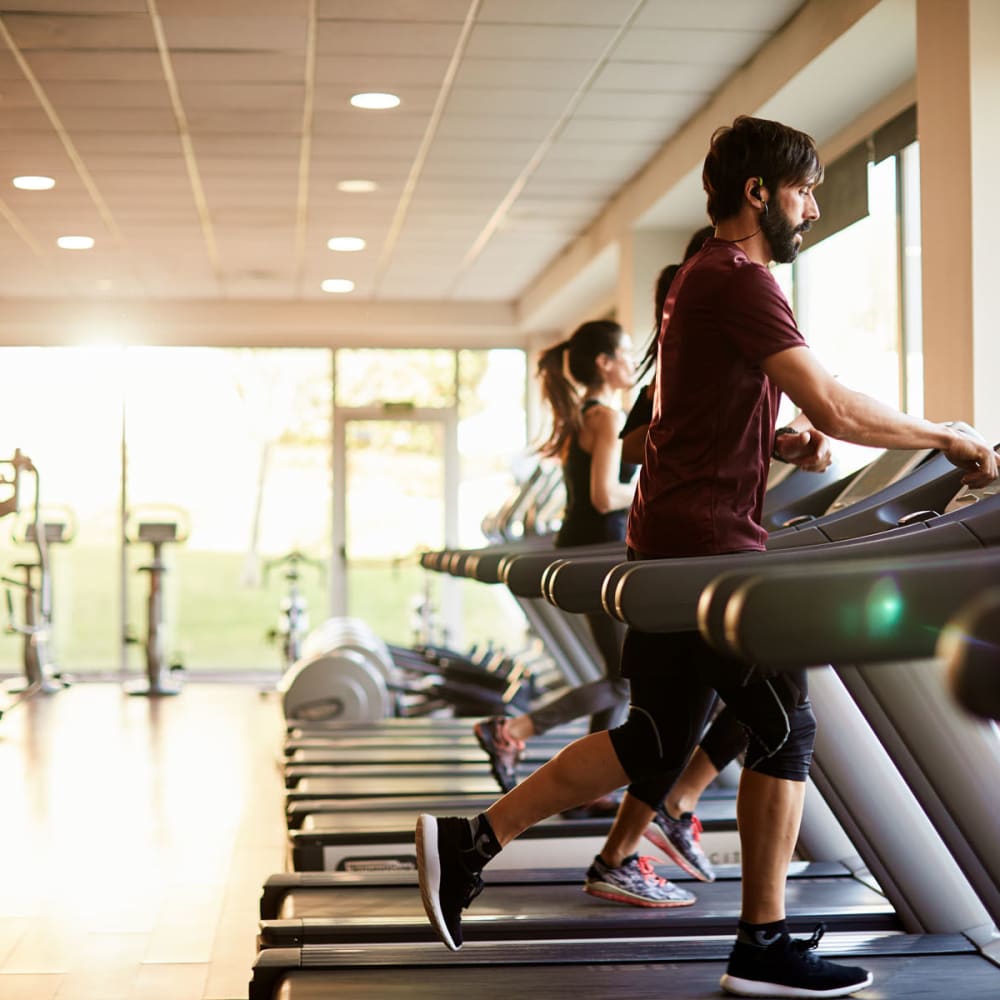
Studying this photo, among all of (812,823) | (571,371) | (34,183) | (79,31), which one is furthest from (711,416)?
(34,183)

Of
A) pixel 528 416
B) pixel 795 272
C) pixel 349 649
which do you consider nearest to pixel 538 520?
pixel 349 649

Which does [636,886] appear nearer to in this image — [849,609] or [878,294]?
[849,609]

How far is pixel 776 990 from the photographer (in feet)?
7.20

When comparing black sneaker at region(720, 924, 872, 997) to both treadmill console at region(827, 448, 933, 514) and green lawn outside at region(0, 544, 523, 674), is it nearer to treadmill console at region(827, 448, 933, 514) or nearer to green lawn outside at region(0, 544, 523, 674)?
treadmill console at region(827, 448, 933, 514)

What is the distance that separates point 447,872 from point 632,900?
2.23ft

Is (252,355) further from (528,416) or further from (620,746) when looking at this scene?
(620,746)

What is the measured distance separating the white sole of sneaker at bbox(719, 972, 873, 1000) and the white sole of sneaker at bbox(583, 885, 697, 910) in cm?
56

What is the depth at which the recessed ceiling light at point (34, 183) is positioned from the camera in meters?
6.27

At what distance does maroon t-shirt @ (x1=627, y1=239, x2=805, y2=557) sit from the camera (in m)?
2.14

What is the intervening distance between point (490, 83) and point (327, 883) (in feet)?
9.93

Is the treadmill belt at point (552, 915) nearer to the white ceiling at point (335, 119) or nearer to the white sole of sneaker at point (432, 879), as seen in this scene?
the white sole of sneaker at point (432, 879)

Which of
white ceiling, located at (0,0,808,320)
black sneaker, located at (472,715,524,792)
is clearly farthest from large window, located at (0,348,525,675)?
black sneaker, located at (472,715,524,792)

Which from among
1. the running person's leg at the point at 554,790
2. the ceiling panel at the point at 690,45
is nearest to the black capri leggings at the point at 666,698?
the running person's leg at the point at 554,790

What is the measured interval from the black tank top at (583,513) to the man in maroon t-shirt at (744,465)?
1455 millimetres
